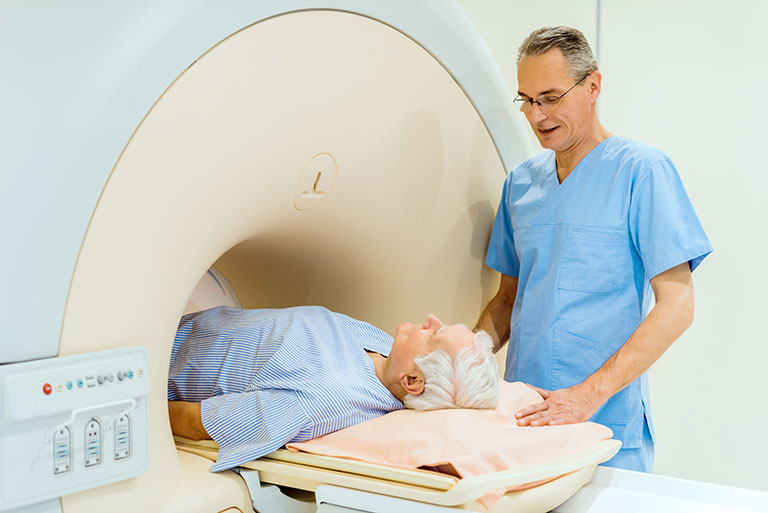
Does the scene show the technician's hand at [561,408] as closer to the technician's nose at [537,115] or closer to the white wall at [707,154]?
the technician's nose at [537,115]

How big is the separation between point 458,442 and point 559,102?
852 mm

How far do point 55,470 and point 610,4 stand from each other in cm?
285

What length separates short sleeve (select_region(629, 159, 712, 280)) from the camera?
1504 mm

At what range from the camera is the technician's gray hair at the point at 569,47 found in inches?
63.5

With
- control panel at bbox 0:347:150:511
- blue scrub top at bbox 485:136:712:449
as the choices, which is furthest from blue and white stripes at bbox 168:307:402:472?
blue scrub top at bbox 485:136:712:449

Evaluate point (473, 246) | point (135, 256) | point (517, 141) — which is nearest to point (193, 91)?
point (135, 256)

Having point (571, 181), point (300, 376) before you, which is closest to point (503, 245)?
point (571, 181)

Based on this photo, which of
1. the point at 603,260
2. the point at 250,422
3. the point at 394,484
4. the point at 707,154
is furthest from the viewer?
the point at 707,154

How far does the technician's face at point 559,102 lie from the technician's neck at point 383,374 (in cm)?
62

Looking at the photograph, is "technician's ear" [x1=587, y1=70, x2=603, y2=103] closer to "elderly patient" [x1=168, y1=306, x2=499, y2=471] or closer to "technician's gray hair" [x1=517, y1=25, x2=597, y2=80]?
"technician's gray hair" [x1=517, y1=25, x2=597, y2=80]

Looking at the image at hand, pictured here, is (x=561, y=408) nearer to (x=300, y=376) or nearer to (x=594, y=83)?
(x=300, y=376)

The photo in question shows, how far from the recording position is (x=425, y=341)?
1425mm

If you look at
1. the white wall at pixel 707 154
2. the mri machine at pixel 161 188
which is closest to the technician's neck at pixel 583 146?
the mri machine at pixel 161 188

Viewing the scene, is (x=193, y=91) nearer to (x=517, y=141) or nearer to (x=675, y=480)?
(x=675, y=480)
